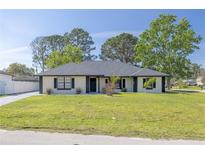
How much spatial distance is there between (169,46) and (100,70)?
15.3 m

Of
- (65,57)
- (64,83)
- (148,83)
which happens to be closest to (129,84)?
(148,83)

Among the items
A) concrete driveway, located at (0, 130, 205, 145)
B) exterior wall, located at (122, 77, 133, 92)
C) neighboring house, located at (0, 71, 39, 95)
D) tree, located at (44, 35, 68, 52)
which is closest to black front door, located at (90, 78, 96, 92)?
exterior wall, located at (122, 77, 133, 92)

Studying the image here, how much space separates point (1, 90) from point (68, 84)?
7.18 meters

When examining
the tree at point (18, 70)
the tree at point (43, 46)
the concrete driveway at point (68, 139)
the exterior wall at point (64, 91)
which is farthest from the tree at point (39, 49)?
the concrete driveway at point (68, 139)

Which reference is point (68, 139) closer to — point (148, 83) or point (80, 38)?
point (148, 83)

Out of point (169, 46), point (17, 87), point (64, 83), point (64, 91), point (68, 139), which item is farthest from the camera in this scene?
point (169, 46)

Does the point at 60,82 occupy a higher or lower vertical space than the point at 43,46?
lower

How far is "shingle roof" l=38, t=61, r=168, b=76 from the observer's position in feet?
93.9

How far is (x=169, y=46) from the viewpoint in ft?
132

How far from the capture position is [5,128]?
26.2 feet

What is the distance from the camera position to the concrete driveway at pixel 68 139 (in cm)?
628

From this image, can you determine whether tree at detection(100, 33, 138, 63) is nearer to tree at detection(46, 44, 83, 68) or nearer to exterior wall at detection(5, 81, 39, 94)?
tree at detection(46, 44, 83, 68)
